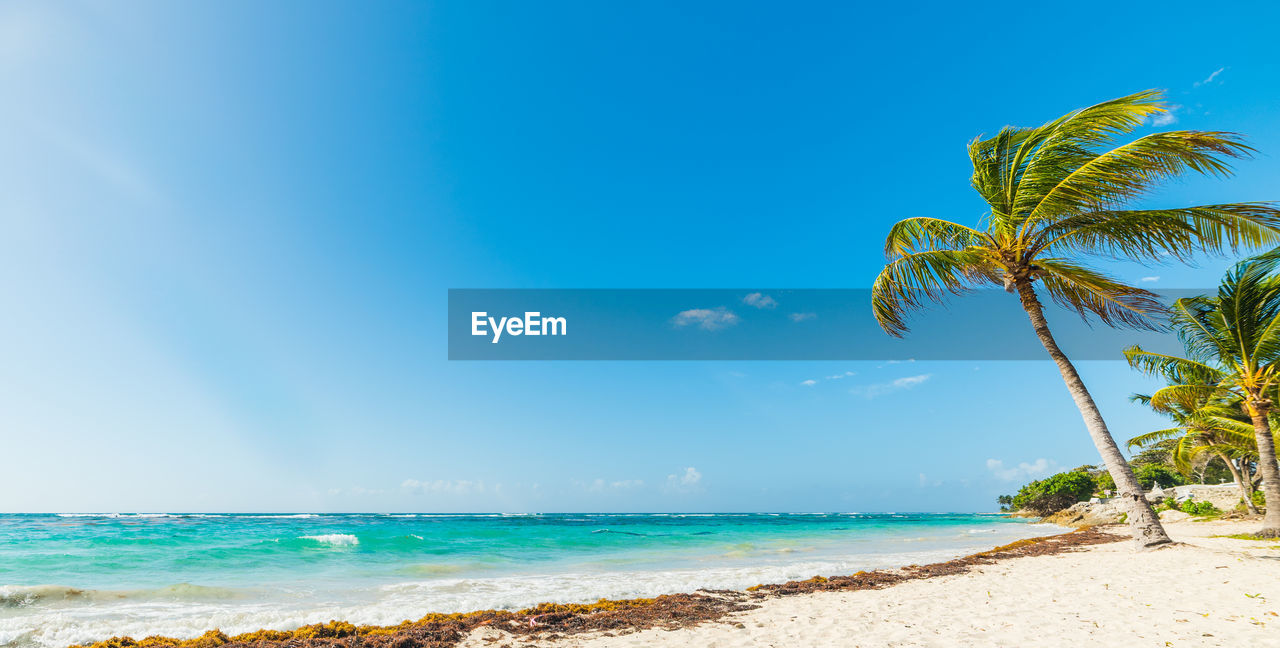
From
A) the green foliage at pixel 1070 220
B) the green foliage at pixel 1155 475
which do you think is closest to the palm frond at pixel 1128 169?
the green foliage at pixel 1070 220

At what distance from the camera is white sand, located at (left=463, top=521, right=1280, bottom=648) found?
18.2 ft

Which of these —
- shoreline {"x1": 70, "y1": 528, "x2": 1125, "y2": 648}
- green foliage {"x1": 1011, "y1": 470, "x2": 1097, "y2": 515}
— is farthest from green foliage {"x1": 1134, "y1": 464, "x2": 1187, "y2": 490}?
shoreline {"x1": 70, "y1": 528, "x2": 1125, "y2": 648}

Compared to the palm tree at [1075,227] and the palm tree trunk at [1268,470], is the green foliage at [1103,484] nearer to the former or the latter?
the palm tree trunk at [1268,470]

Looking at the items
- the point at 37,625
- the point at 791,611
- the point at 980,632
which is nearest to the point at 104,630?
the point at 37,625

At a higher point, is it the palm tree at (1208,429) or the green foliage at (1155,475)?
the palm tree at (1208,429)

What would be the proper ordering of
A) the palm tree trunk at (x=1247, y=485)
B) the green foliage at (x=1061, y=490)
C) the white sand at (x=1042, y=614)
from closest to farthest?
the white sand at (x=1042, y=614) → the palm tree trunk at (x=1247, y=485) → the green foliage at (x=1061, y=490)

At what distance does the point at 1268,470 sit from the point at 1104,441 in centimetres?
694

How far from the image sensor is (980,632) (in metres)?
5.95

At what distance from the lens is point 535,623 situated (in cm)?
722

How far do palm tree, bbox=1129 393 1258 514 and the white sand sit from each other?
9.25 m

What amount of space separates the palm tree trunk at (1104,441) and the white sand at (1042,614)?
40.0 inches

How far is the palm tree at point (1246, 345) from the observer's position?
12.2 m

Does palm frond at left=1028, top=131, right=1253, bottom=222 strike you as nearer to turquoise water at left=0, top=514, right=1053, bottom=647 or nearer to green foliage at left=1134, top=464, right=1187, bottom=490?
turquoise water at left=0, top=514, right=1053, bottom=647

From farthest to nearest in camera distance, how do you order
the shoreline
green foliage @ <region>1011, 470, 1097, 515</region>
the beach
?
1. green foliage @ <region>1011, 470, 1097, 515</region>
2. the shoreline
3. the beach
